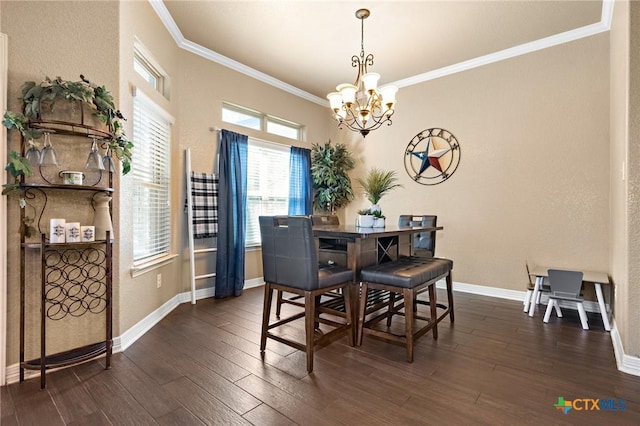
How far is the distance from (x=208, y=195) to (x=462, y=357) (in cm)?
312

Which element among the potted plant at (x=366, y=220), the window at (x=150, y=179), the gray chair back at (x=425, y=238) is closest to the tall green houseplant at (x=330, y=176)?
the gray chair back at (x=425, y=238)

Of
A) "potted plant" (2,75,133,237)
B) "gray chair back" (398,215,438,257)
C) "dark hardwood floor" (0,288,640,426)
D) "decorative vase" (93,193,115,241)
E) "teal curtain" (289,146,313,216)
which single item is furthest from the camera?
"teal curtain" (289,146,313,216)

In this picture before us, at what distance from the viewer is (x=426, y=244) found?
3.67m

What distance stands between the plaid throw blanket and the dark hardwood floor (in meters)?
1.29

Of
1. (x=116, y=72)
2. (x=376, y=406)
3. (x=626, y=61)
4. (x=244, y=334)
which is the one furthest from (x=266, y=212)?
(x=626, y=61)

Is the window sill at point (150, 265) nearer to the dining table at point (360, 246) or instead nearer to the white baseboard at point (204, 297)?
the white baseboard at point (204, 297)

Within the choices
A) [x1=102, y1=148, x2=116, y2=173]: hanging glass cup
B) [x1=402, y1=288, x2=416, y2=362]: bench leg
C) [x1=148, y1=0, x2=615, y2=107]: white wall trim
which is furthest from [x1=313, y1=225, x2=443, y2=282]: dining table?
[x1=148, y1=0, x2=615, y2=107]: white wall trim

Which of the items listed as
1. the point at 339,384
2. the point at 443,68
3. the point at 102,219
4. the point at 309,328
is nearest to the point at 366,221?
the point at 309,328

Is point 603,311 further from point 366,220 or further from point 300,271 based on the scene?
point 300,271

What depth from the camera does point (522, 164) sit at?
385cm

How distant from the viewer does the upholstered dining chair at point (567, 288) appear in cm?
293

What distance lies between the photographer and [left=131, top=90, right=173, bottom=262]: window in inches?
114

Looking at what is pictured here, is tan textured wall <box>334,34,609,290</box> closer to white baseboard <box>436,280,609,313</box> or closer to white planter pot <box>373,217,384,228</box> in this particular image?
white baseboard <box>436,280,609,313</box>

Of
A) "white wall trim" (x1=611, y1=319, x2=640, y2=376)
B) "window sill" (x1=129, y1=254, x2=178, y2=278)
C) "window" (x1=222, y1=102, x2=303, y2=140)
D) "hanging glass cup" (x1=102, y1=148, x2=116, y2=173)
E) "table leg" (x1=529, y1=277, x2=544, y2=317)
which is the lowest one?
"white wall trim" (x1=611, y1=319, x2=640, y2=376)
